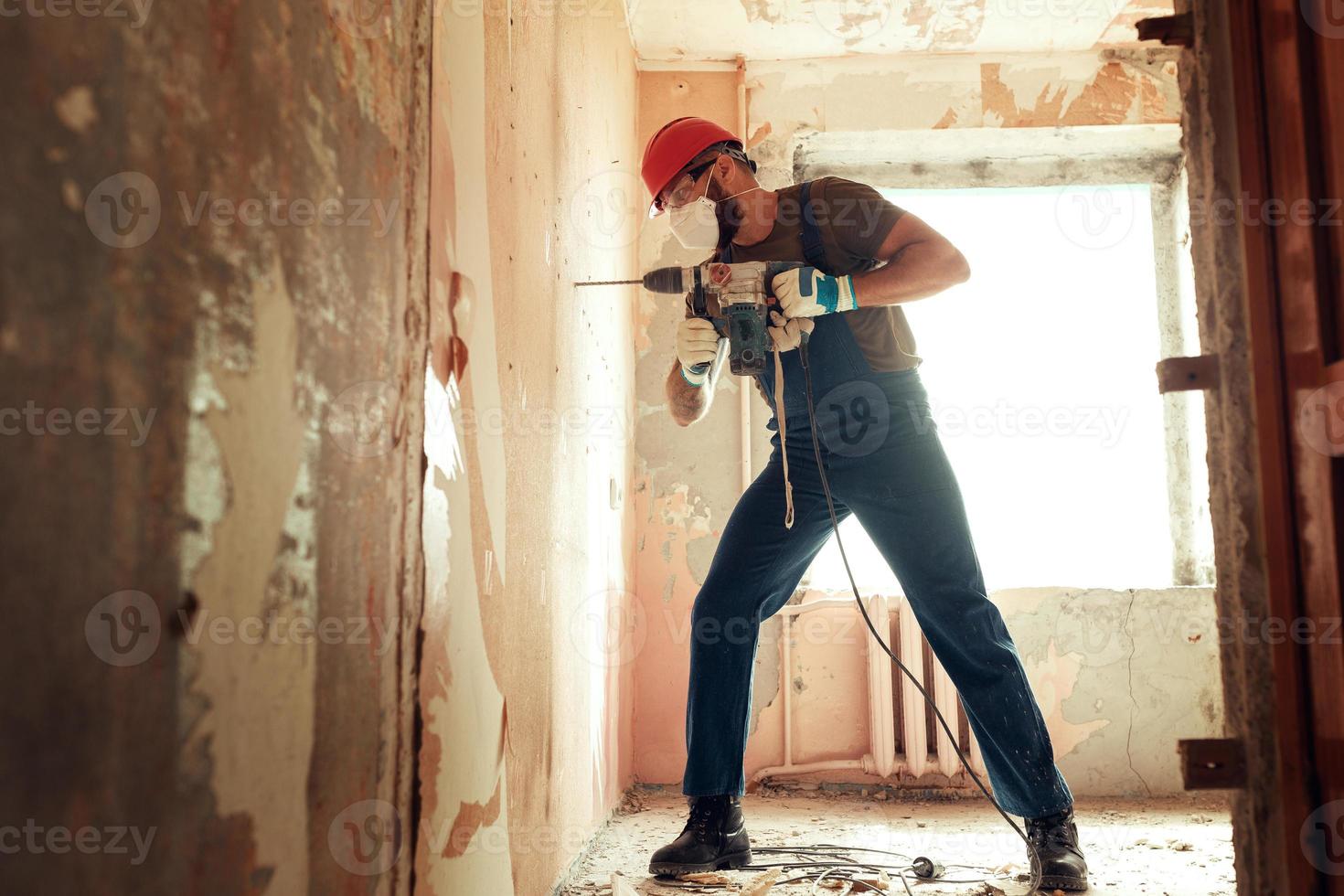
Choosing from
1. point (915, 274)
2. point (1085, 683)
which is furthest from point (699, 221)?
point (1085, 683)

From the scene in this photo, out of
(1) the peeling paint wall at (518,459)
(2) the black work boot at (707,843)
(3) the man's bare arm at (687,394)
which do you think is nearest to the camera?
(1) the peeling paint wall at (518,459)

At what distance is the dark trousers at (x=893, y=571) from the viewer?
5.75 ft

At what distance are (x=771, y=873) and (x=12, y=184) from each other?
1.71m

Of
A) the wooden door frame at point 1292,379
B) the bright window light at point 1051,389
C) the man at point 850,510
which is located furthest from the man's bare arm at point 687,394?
the wooden door frame at point 1292,379

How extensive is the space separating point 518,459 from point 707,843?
33.3 inches

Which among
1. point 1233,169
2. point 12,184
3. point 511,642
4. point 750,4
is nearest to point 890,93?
point 750,4

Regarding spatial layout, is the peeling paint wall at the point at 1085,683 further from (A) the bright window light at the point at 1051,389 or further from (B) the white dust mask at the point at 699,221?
(B) the white dust mask at the point at 699,221

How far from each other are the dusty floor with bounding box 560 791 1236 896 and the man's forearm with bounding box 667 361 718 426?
953 millimetres

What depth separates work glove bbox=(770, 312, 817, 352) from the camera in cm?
190

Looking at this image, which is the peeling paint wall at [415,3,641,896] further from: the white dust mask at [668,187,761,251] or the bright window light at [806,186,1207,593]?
Answer: the bright window light at [806,186,1207,593]

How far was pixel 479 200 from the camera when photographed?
131 centimetres

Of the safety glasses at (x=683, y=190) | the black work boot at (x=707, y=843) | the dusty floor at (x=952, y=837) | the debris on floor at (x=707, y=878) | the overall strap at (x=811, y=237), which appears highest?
the safety glasses at (x=683, y=190)

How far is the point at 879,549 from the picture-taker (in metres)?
1.89

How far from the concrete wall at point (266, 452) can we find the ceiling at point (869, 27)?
1.59 meters
